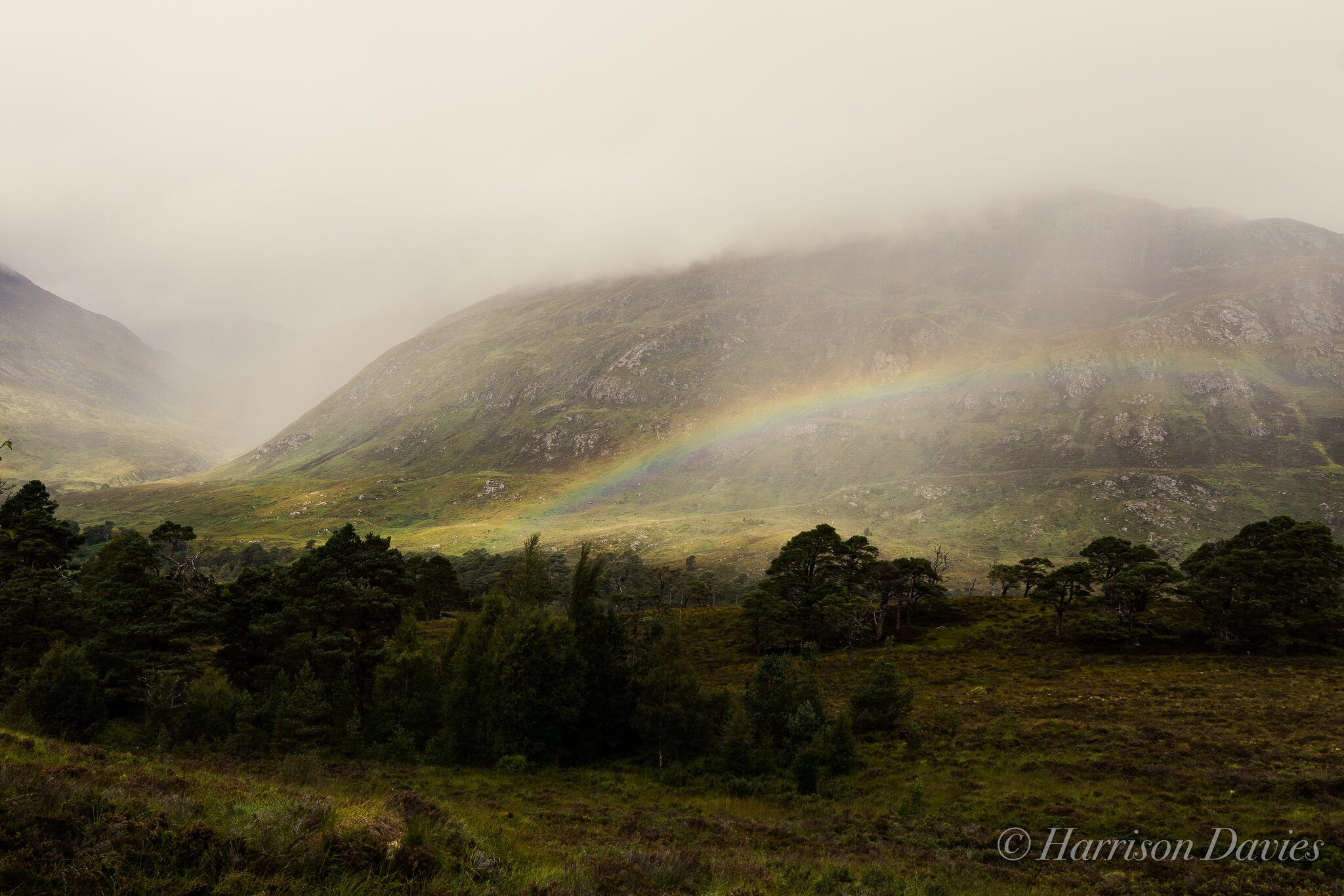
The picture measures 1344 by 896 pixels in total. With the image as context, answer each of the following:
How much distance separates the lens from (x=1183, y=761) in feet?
99.0

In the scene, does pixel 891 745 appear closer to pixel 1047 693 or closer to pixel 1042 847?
pixel 1042 847

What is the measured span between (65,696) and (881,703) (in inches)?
2123

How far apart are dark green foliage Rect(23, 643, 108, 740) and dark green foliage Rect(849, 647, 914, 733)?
50.9 m

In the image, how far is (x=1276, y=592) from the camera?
63.4m

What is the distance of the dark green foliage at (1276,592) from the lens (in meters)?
60.1

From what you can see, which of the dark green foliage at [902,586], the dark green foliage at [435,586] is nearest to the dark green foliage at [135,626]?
the dark green foliage at [435,586]

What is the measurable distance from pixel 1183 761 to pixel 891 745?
16.2 metres

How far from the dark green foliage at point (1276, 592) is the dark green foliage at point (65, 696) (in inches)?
4050

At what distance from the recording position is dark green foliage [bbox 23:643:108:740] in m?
30.4

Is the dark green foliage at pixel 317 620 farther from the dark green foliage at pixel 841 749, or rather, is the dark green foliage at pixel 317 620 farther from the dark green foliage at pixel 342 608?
the dark green foliage at pixel 841 749

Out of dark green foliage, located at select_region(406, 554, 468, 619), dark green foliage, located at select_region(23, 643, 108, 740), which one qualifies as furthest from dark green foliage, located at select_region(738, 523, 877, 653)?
dark green foliage, located at select_region(23, 643, 108, 740)

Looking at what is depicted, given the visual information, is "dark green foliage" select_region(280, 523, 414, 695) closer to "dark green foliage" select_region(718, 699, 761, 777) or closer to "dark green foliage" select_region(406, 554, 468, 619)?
"dark green foliage" select_region(718, 699, 761, 777)

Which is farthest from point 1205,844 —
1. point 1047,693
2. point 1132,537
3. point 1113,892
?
point 1132,537

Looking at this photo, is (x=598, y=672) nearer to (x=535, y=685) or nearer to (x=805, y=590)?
(x=535, y=685)
